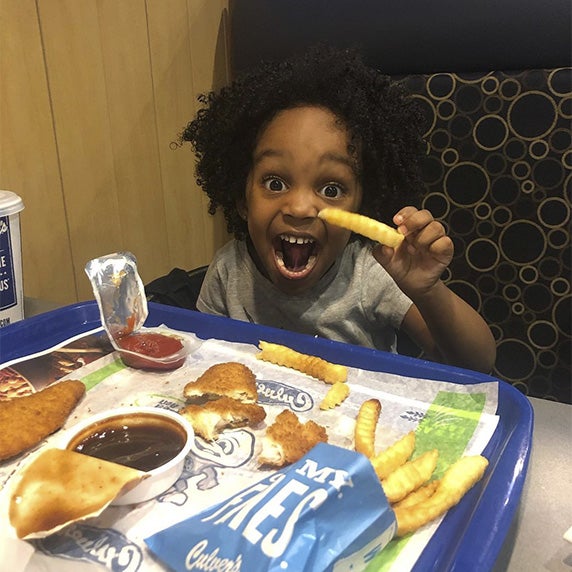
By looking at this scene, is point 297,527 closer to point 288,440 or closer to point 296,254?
point 288,440

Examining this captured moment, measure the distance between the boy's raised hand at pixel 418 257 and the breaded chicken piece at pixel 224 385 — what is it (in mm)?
359

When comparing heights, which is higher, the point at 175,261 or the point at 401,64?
the point at 401,64

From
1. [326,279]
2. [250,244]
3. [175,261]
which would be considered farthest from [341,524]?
[175,261]

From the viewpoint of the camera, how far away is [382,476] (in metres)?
0.76

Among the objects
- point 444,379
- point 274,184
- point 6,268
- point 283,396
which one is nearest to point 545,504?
point 444,379

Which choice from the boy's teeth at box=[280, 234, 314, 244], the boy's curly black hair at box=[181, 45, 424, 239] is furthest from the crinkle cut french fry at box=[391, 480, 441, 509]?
the boy's curly black hair at box=[181, 45, 424, 239]

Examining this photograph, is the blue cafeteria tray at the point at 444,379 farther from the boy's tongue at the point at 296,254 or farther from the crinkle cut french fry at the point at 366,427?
the boy's tongue at the point at 296,254

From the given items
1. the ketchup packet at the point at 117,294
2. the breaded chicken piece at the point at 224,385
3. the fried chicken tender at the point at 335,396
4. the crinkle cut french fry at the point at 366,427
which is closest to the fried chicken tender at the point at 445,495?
the crinkle cut french fry at the point at 366,427

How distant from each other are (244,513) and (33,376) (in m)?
0.58

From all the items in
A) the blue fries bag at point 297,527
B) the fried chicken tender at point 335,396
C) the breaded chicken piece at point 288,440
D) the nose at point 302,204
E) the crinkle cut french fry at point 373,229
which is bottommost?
the fried chicken tender at point 335,396

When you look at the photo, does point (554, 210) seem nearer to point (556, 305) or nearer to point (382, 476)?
point (556, 305)

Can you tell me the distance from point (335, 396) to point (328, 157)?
59 centimetres

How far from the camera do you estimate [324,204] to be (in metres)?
1.36

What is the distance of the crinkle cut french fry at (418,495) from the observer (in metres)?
0.73
